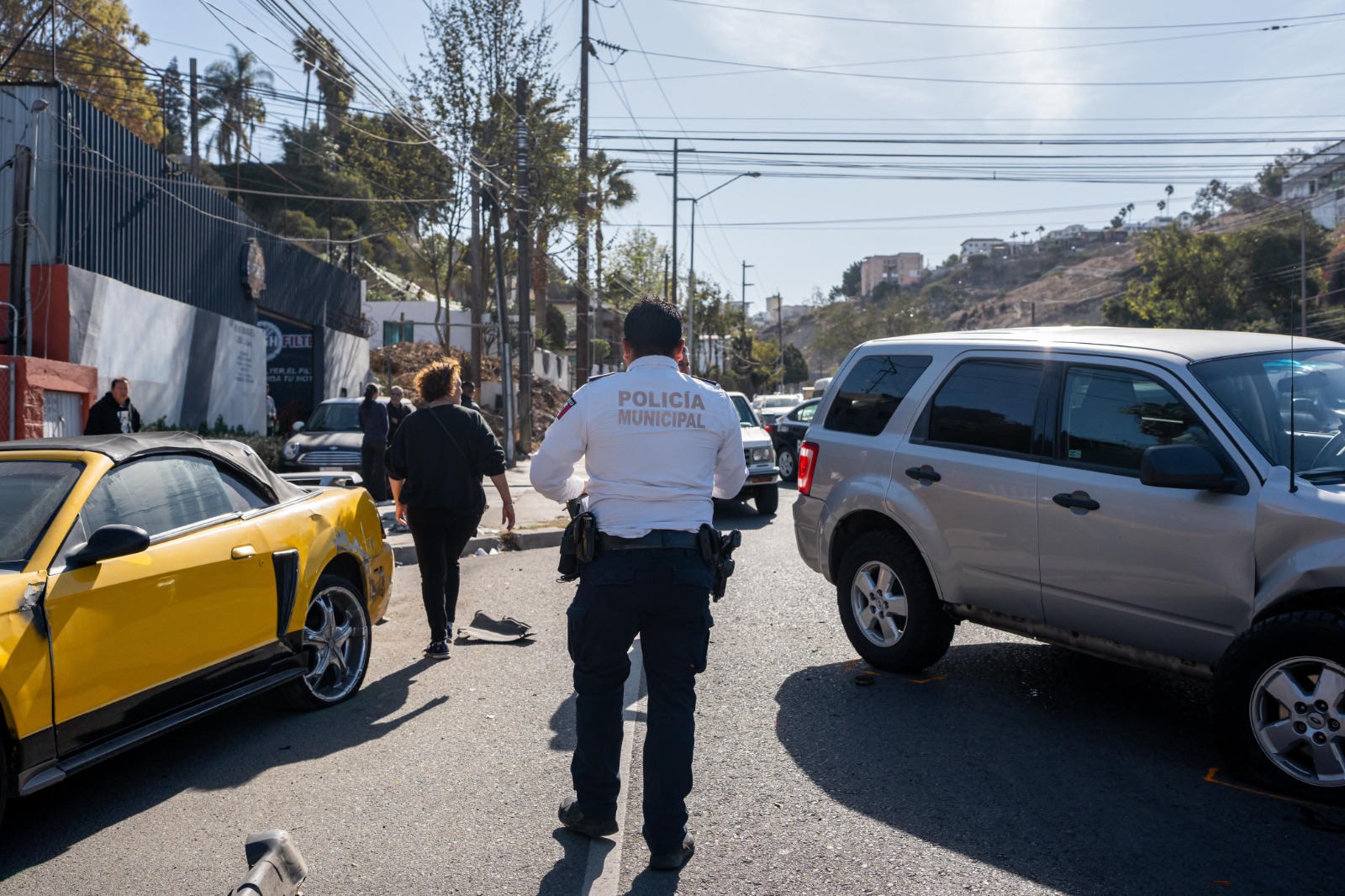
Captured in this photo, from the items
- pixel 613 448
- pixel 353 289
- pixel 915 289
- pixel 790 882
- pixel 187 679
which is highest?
pixel 915 289

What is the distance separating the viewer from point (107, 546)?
4.37 m

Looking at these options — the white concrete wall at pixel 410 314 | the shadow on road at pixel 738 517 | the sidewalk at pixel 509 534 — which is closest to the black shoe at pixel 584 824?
the sidewalk at pixel 509 534

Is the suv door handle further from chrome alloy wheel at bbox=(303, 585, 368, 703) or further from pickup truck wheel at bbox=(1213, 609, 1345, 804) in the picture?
chrome alloy wheel at bbox=(303, 585, 368, 703)

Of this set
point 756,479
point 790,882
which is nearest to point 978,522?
point 790,882

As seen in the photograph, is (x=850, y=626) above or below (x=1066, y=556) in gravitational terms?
below

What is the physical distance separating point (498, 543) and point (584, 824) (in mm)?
9143

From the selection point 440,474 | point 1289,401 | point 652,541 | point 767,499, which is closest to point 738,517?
point 767,499

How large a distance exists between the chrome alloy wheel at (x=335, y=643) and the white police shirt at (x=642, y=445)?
2.55m

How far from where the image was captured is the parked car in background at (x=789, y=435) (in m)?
21.3

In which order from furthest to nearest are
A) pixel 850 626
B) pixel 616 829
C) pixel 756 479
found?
1. pixel 756 479
2. pixel 850 626
3. pixel 616 829

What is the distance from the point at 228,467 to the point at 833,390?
3780 millimetres

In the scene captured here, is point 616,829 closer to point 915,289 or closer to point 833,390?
point 833,390

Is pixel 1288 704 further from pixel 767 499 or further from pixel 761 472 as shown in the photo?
pixel 767 499

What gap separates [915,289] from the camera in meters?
175
